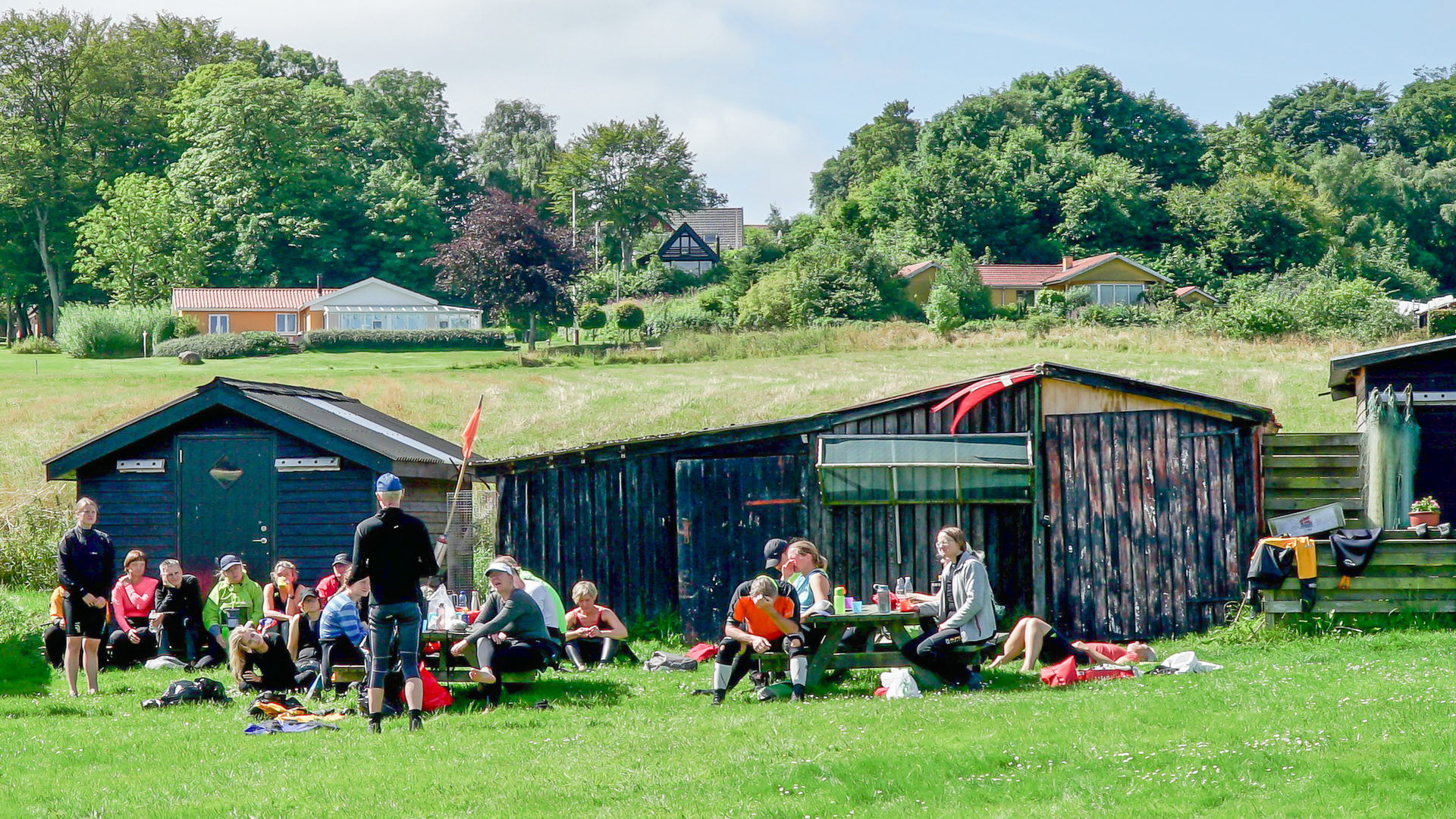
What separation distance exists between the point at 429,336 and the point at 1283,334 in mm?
30033

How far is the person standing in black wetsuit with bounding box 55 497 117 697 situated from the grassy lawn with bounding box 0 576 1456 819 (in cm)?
76

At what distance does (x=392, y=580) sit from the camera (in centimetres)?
870

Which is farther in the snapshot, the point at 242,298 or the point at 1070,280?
the point at 242,298

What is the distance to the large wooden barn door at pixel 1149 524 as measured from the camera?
528 inches

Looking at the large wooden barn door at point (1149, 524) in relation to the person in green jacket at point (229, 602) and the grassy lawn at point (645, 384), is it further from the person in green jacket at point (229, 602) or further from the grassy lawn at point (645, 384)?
the grassy lawn at point (645, 384)

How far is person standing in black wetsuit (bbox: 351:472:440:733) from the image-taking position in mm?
8648

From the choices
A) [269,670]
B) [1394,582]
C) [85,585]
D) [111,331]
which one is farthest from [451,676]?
[111,331]

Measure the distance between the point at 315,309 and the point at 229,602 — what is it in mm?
45863

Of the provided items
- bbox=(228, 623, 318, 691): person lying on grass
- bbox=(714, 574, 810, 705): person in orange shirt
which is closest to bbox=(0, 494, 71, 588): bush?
bbox=(228, 623, 318, 691): person lying on grass

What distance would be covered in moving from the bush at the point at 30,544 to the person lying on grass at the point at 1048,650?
45.2 feet

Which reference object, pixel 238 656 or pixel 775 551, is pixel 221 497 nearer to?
pixel 238 656

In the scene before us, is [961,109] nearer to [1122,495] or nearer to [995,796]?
[1122,495]

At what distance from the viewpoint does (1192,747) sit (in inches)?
287

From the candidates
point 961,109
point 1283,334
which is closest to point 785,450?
point 1283,334
